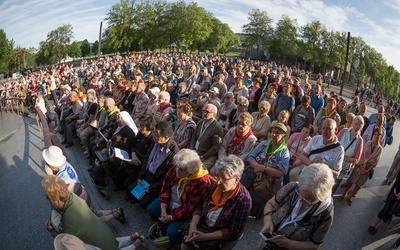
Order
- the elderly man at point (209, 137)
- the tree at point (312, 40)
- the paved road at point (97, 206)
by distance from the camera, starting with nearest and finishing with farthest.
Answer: the paved road at point (97, 206), the elderly man at point (209, 137), the tree at point (312, 40)

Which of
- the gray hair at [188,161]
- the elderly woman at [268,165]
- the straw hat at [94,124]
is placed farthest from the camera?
the straw hat at [94,124]

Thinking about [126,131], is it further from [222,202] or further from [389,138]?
[389,138]

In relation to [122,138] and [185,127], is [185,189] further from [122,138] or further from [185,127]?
[122,138]

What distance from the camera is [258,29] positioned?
203 ft

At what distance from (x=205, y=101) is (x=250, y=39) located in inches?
2379

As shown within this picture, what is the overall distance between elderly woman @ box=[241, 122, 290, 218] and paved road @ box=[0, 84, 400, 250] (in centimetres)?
57

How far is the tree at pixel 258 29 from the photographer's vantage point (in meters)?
60.9

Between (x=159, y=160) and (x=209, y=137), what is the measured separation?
3.36 feet

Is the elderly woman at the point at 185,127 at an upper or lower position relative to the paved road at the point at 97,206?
upper

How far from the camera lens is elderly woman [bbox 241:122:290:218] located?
375 cm

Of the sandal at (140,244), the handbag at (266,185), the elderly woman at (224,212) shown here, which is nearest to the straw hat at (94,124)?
the sandal at (140,244)

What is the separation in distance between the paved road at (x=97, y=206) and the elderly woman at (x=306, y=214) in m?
1.31

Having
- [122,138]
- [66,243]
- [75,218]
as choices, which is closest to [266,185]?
[75,218]

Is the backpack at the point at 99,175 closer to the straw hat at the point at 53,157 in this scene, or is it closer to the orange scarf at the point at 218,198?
the straw hat at the point at 53,157
